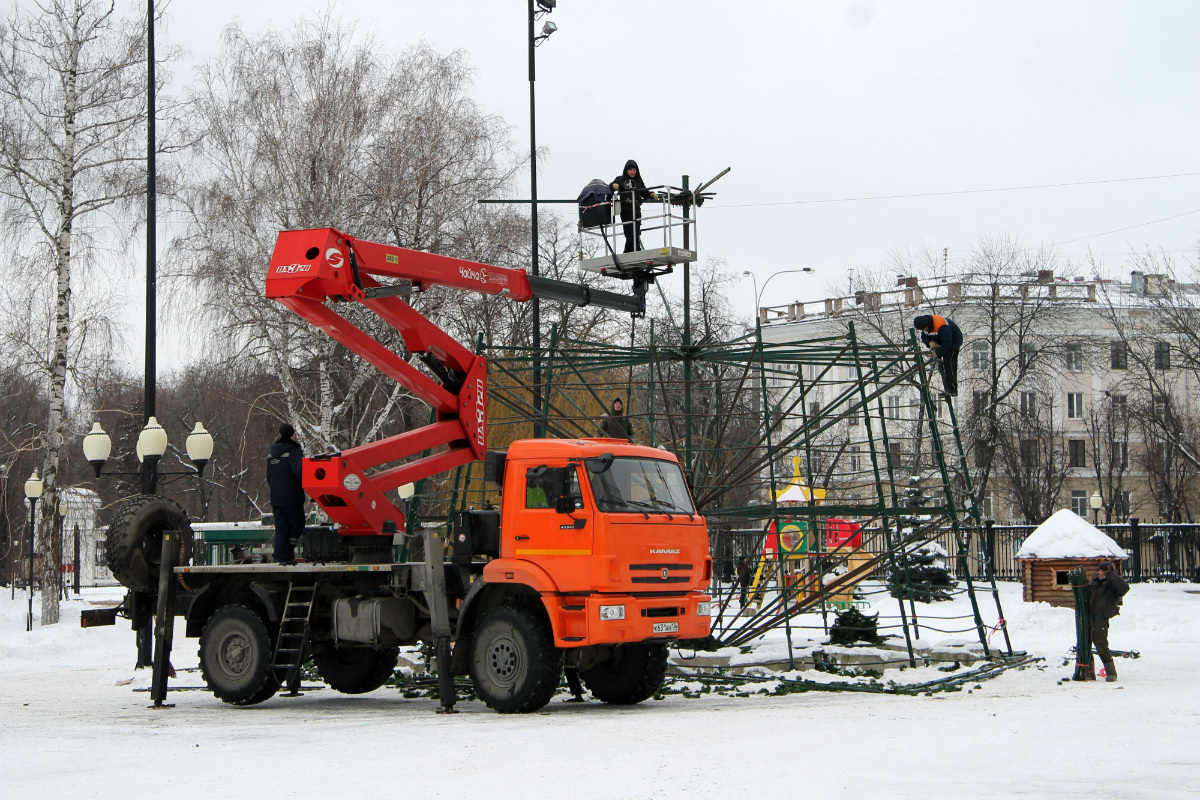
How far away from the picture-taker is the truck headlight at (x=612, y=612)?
12086 mm

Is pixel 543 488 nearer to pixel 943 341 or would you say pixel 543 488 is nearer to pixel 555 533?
pixel 555 533

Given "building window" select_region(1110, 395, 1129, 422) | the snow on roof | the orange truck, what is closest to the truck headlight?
the orange truck

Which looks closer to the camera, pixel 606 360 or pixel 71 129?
pixel 606 360

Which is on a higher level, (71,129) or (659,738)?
(71,129)

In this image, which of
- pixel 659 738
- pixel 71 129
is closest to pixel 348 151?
pixel 71 129

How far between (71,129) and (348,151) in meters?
6.24

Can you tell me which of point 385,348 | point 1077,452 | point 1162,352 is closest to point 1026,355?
point 1162,352

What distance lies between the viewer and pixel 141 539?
47.6 feet

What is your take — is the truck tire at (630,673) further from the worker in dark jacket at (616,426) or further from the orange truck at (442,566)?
the worker in dark jacket at (616,426)

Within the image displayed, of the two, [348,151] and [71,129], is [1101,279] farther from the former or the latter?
[71,129]

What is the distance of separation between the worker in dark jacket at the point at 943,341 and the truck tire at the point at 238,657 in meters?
9.01

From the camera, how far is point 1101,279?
5078 centimetres

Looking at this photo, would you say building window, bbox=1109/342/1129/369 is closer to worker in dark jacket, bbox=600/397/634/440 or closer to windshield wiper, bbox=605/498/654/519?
worker in dark jacket, bbox=600/397/634/440

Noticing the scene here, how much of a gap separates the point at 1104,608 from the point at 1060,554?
10.5m
